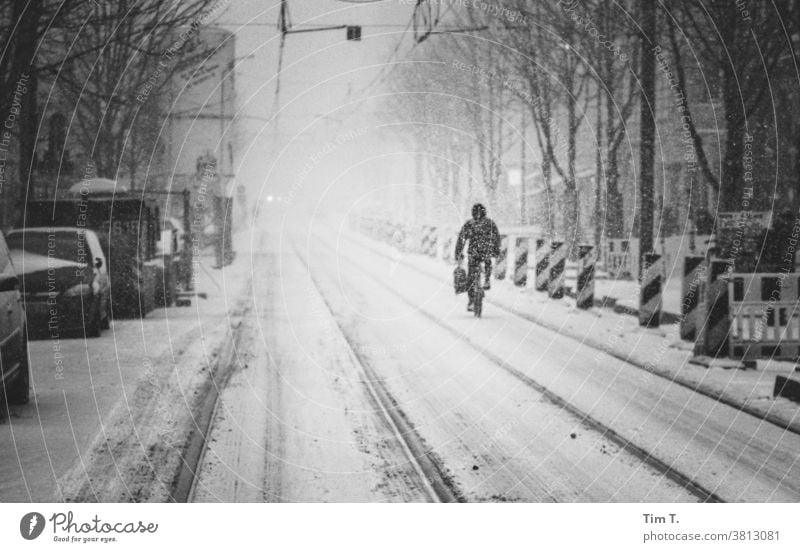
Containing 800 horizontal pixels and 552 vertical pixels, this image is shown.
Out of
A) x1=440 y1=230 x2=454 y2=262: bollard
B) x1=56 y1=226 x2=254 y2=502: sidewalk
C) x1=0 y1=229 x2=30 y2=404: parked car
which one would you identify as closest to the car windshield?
x1=56 y1=226 x2=254 y2=502: sidewalk

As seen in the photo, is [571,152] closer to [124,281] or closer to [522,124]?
[522,124]

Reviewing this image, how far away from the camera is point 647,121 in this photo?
14.9 metres

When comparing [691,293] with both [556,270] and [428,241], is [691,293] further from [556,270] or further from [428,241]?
[428,241]

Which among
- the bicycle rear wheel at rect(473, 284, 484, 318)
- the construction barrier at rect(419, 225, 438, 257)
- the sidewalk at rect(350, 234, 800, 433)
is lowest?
the sidewalk at rect(350, 234, 800, 433)

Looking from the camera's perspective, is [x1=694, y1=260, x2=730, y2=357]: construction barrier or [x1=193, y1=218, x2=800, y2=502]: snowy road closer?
[x1=193, y1=218, x2=800, y2=502]: snowy road

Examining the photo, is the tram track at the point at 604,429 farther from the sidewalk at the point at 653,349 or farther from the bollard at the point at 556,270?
the bollard at the point at 556,270

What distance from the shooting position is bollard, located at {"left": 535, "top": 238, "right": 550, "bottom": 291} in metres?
19.5

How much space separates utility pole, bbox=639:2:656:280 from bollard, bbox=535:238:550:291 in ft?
→ 10.0

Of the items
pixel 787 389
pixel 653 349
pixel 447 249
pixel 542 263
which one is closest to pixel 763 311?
pixel 653 349

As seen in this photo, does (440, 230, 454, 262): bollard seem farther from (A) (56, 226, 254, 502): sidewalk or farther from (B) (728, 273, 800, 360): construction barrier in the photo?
(B) (728, 273, 800, 360): construction barrier

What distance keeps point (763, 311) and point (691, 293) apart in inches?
84.6
